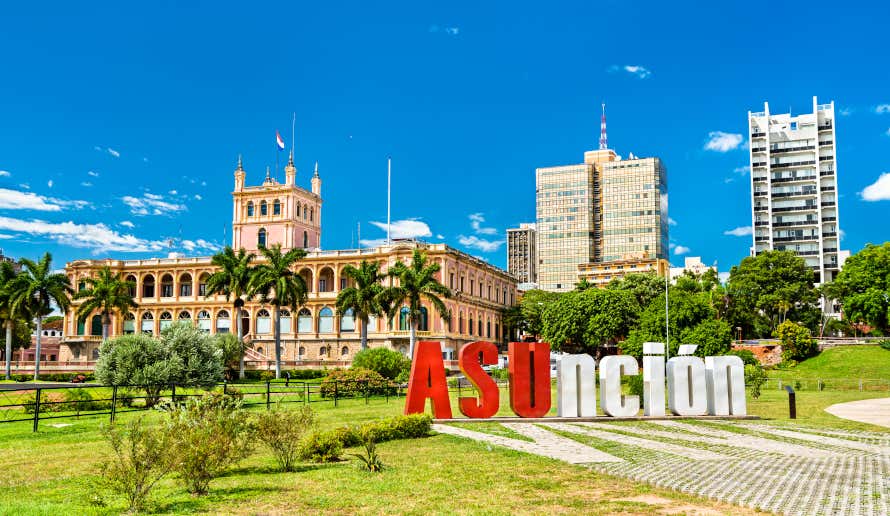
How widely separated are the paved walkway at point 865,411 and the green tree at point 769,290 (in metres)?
38.7

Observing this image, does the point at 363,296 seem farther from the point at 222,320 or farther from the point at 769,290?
the point at 769,290

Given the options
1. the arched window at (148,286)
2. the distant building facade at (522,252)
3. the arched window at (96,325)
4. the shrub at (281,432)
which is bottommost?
the shrub at (281,432)

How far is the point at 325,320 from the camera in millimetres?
80750

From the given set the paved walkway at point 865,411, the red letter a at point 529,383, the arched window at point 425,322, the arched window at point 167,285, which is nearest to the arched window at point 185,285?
the arched window at point 167,285

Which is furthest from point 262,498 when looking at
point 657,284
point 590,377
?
point 657,284

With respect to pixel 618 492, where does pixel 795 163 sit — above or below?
above

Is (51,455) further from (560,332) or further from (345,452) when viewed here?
(560,332)

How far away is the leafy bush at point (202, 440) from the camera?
1125 cm

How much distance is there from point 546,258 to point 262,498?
5048 inches

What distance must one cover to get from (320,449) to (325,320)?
66167 millimetres

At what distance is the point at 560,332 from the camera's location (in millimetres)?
75562

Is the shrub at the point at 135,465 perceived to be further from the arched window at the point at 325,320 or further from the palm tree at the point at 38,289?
the arched window at the point at 325,320

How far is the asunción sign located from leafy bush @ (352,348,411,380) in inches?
957

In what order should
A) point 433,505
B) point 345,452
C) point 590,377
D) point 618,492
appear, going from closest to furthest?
1. point 433,505
2. point 618,492
3. point 345,452
4. point 590,377
